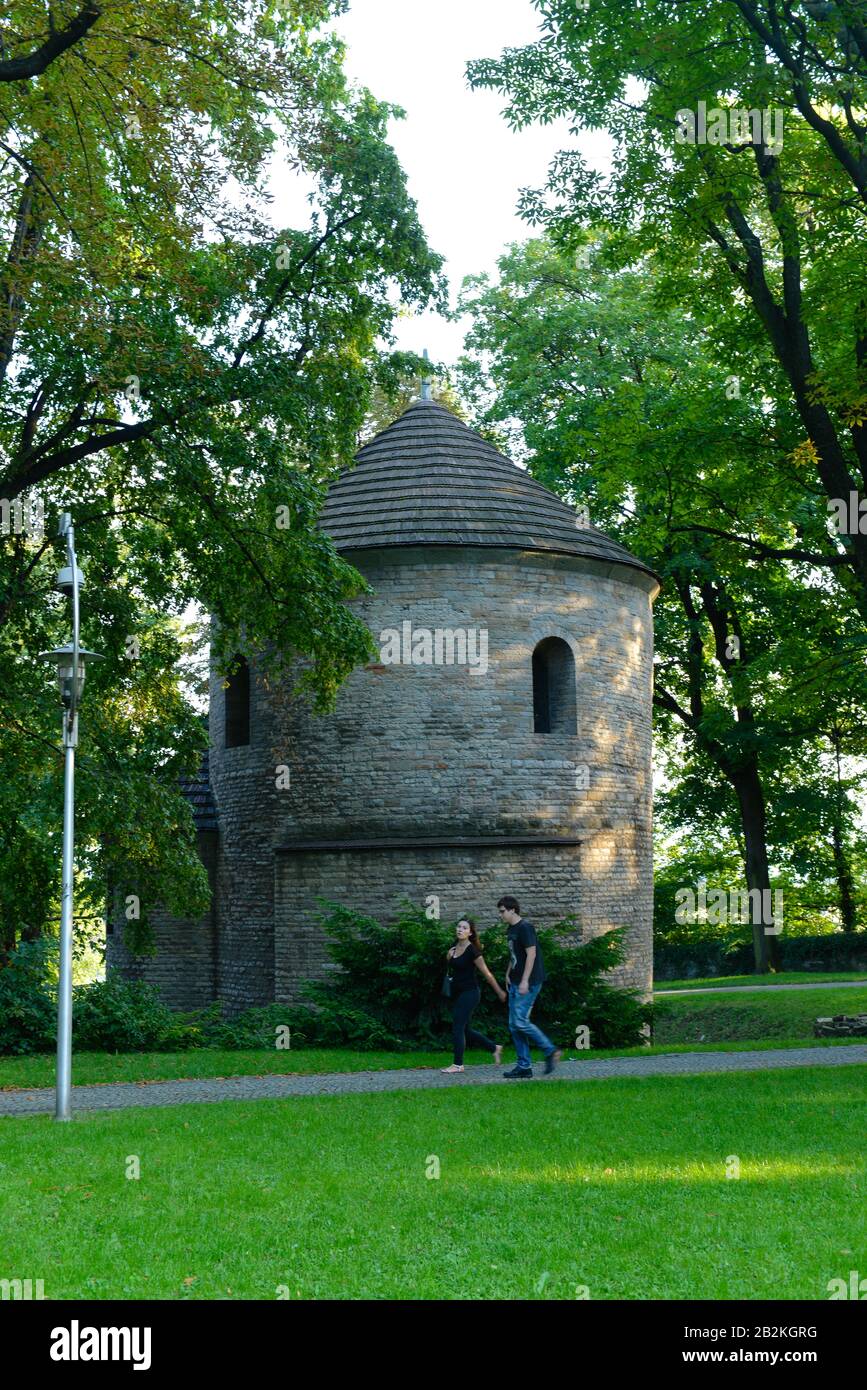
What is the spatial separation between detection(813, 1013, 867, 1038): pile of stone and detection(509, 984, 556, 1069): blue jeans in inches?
286

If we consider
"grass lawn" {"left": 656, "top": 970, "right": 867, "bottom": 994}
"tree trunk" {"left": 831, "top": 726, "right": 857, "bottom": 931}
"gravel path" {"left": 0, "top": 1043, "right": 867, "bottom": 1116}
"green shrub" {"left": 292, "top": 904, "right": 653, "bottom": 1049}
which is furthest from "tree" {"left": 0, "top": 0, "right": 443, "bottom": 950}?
"tree trunk" {"left": 831, "top": 726, "right": 857, "bottom": 931}

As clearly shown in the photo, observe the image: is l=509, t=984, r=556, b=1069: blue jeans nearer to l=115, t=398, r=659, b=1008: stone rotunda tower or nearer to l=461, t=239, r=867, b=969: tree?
l=115, t=398, r=659, b=1008: stone rotunda tower

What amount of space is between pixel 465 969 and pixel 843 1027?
26.3 ft

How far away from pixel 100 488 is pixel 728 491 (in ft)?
27.9

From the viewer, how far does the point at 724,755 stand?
1251 inches

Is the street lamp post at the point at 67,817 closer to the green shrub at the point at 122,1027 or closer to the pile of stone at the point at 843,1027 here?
the green shrub at the point at 122,1027

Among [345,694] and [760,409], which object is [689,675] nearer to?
Result: [760,409]

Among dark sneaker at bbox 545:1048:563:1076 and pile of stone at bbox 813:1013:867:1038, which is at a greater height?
dark sneaker at bbox 545:1048:563:1076

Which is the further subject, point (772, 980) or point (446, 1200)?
point (772, 980)

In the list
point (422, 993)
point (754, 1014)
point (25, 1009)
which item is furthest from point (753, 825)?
point (25, 1009)

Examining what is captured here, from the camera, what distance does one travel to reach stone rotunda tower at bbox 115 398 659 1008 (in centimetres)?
1966

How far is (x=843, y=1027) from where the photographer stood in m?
19.0

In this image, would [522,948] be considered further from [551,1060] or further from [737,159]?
[737,159]

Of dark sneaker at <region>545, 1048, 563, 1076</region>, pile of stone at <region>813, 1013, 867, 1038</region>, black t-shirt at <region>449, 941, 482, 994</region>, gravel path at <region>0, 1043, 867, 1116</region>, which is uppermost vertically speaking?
black t-shirt at <region>449, 941, 482, 994</region>
